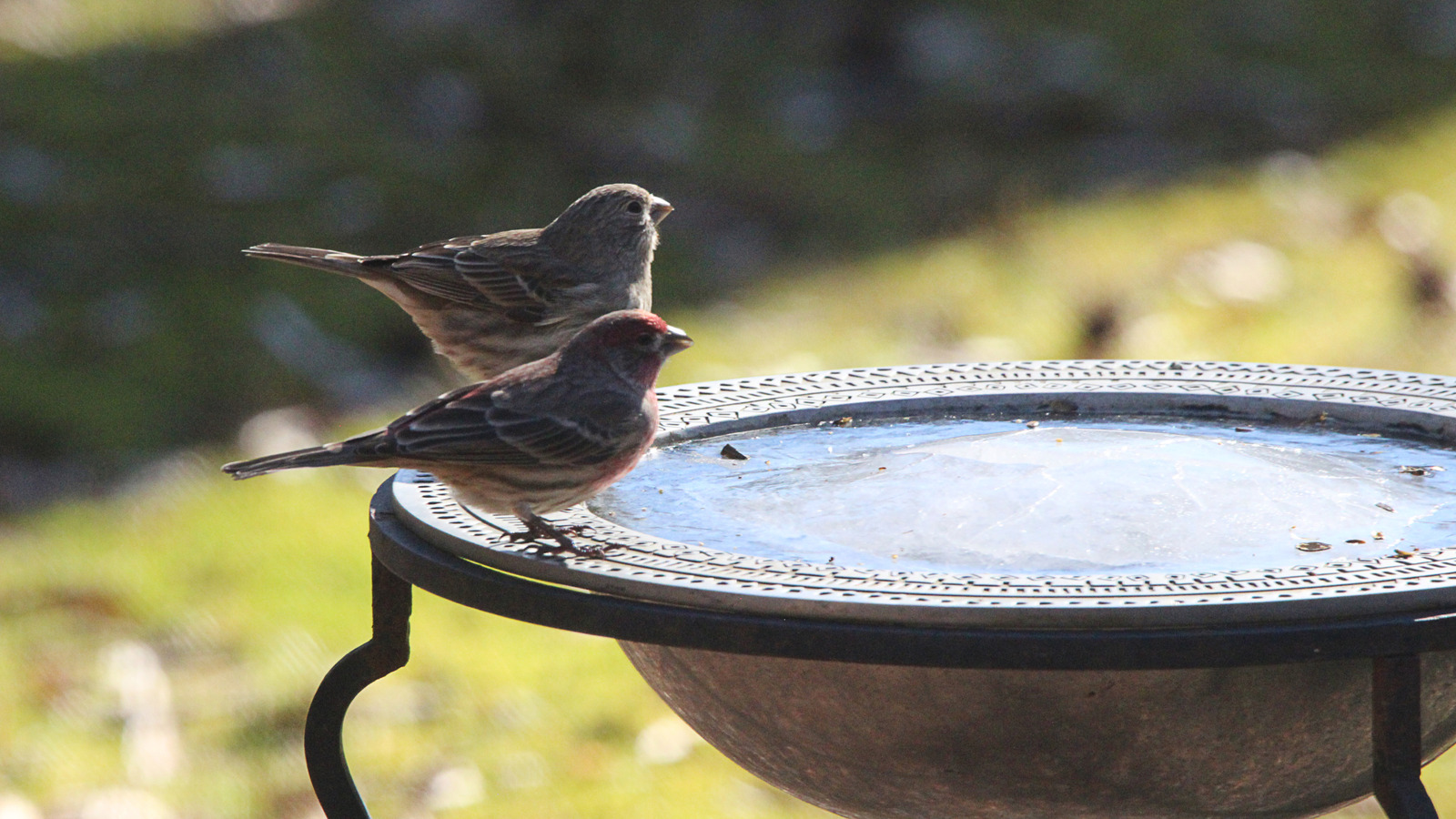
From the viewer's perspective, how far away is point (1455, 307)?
688 centimetres

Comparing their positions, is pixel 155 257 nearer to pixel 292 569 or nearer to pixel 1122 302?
pixel 292 569

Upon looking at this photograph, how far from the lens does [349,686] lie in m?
3.07

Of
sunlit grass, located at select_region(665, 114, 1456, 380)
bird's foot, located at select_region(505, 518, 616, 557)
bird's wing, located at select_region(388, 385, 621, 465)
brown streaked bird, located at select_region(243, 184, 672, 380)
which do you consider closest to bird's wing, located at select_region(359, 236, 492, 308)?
brown streaked bird, located at select_region(243, 184, 672, 380)

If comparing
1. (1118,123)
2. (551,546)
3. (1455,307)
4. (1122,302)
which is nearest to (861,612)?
(551,546)

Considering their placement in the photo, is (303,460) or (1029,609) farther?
(303,460)

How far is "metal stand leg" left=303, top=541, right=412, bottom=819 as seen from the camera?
3.03 m

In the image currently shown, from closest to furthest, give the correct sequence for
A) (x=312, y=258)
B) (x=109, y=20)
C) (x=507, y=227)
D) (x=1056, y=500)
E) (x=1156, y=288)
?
(x=1056, y=500), (x=312, y=258), (x=1156, y=288), (x=507, y=227), (x=109, y=20)

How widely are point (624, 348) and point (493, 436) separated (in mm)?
349

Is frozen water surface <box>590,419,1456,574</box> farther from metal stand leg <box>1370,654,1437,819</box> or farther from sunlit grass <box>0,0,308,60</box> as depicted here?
sunlit grass <box>0,0,308,60</box>

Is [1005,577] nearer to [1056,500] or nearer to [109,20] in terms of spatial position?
[1056,500]

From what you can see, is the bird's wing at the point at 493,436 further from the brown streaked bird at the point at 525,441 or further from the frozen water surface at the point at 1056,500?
the frozen water surface at the point at 1056,500

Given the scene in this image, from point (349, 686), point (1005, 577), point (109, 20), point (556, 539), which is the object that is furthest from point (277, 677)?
point (109, 20)

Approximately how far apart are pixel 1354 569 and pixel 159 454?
499 centimetres

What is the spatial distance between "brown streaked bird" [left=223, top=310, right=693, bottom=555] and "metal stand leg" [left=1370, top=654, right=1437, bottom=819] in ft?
4.12
